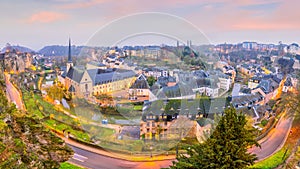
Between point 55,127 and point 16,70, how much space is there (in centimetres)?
1314

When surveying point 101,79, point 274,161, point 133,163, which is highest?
point 101,79

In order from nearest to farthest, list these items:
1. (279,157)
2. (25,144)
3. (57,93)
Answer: (25,144) → (279,157) → (57,93)

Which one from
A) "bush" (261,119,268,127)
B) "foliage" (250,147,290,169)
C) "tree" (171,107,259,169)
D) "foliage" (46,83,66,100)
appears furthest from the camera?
"foliage" (46,83,66,100)

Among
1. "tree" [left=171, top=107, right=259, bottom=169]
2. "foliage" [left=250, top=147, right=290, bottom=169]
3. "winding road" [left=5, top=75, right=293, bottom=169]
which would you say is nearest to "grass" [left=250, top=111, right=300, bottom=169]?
"foliage" [left=250, top=147, right=290, bottom=169]

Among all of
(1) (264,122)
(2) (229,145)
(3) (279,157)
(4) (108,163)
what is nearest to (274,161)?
(3) (279,157)

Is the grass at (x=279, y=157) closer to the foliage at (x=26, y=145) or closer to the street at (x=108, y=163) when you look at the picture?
the street at (x=108, y=163)

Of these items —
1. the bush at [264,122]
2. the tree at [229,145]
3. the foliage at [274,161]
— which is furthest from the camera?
the bush at [264,122]

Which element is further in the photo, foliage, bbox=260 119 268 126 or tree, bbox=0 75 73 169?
foliage, bbox=260 119 268 126

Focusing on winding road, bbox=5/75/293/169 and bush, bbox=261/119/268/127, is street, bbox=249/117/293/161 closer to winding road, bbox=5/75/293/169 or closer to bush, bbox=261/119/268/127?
winding road, bbox=5/75/293/169

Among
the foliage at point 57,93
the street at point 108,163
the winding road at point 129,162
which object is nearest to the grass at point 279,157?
the winding road at point 129,162

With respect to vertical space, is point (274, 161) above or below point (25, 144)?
below

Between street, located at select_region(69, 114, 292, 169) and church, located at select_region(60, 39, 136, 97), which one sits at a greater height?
church, located at select_region(60, 39, 136, 97)

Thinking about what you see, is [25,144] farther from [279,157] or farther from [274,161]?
[279,157]

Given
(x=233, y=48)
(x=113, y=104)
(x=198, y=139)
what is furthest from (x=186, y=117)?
(x=233, y=48)
